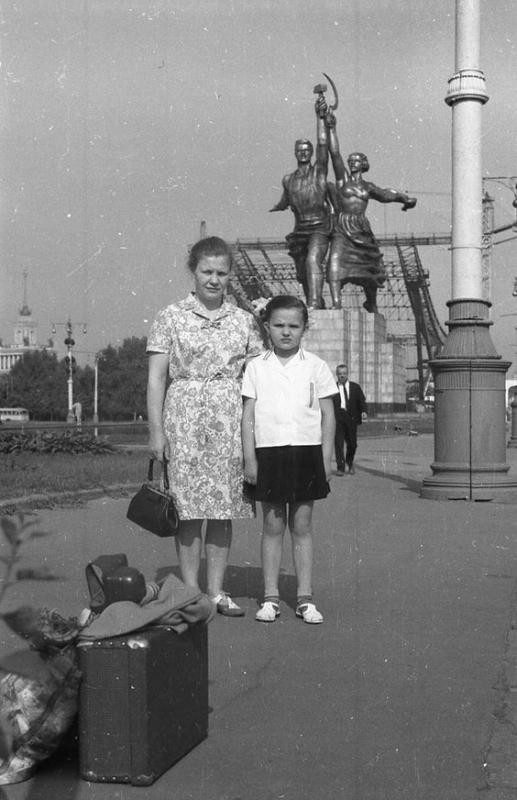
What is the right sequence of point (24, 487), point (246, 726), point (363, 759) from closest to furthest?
1. point (363, 759)
2. point (246, 726)
3. point (24, 487)

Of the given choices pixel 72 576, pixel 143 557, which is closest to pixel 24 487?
pixel 143 557

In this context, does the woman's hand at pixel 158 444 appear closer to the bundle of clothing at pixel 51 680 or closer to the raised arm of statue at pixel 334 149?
the bundle of clothing at pixel 51 680

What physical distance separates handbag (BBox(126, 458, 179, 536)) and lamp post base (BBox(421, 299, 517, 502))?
22.5ft

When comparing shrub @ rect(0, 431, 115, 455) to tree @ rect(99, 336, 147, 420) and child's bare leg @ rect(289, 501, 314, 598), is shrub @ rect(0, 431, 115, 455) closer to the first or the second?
child's bare leg @ rect(289, 501, 314, 598)

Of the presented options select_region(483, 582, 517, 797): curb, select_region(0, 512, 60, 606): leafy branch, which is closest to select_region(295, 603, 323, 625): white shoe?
select_region(483, 582, 517, 797): curb

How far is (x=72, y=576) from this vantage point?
645 cm

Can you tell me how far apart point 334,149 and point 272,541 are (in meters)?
34.9

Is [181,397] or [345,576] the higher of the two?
[181,397]

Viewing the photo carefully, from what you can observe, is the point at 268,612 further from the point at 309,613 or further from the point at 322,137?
the point at 322,137

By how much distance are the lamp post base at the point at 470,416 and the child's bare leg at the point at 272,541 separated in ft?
20.3

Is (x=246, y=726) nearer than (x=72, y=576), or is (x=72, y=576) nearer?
(x=246, y=726)

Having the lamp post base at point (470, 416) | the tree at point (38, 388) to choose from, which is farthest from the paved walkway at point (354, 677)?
the tree at point (38, 388)

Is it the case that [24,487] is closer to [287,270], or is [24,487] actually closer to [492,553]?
[492,553]

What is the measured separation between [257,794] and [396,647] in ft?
6.13
